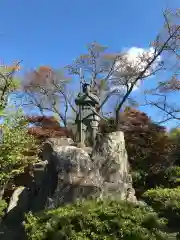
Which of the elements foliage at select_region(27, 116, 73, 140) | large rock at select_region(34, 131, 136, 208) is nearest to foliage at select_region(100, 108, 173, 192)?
foliage at select_region(27, 116, 73, 140)

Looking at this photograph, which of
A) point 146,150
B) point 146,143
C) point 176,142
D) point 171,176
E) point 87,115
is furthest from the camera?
point 146,143

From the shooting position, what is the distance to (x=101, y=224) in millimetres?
7133

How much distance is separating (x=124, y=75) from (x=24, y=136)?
11.9 m

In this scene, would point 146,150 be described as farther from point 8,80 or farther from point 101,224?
point 101,224

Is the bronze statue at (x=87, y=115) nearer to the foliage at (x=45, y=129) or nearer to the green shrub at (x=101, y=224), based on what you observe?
the green shrub at (x=101, y=224)

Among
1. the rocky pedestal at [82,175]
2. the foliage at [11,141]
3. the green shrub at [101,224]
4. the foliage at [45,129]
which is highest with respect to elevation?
the foliage at [45,129]

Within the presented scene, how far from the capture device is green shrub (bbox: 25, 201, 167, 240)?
6988 millimetres

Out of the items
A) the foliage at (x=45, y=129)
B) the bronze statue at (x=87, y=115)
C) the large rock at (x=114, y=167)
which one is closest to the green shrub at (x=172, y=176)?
the large rock at (x=114, y=167)

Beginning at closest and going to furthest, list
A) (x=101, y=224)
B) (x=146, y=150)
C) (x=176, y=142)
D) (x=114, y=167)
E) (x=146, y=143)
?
(x=101, y=224)
(x=114, y=167)
(x=176, y=142)
(x=146, y=150)
(x=146, y=143)

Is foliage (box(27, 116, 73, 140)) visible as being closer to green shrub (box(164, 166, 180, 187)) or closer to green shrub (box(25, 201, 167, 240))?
green shrub (box(164, 166, 180, 187))

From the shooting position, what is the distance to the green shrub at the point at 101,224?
22.9ft

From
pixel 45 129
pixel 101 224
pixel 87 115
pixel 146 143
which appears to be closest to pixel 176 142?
pixel 146 143

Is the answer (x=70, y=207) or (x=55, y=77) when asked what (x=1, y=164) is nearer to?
(x=70, y=207)

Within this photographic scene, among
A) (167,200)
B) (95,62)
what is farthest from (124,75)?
(167,200)
